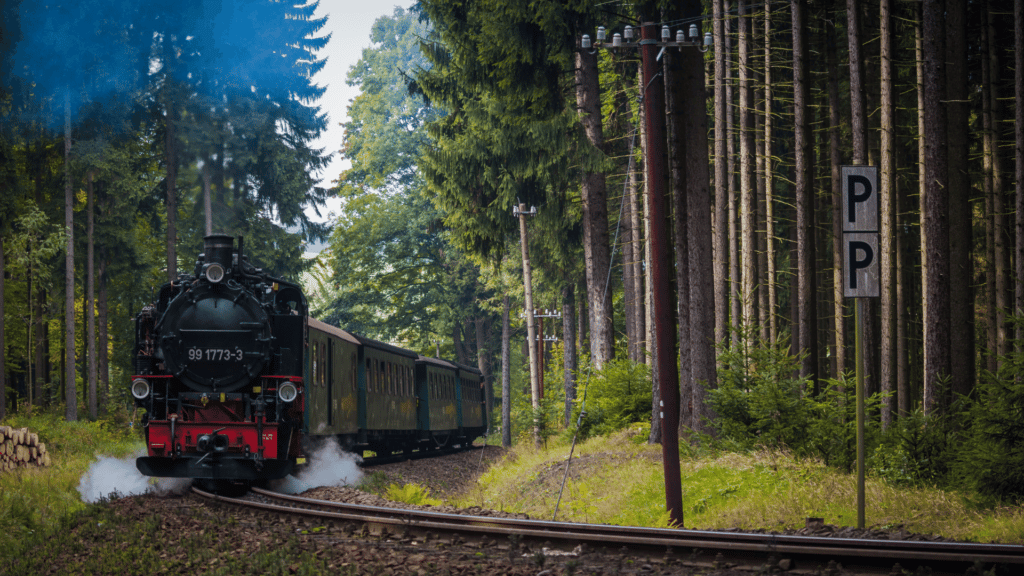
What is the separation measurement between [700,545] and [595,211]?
49.3 ft

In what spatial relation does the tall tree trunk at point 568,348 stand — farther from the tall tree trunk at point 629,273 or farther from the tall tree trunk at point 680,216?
the tall tree trunk at point 680,216

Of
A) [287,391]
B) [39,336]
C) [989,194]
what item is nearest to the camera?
[287,391]

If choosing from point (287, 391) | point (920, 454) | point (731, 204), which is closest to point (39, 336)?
point (287, 391)

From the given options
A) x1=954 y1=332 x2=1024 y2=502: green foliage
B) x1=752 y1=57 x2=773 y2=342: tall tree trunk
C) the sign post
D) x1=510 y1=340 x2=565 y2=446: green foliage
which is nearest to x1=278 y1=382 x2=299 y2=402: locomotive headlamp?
the sign post

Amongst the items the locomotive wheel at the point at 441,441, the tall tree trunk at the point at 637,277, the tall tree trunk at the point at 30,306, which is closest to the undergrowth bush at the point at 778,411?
the tall tree trunk at the point at 637,277

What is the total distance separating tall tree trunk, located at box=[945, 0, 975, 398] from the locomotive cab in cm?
942

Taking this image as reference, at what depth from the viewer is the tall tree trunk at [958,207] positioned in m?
12.9

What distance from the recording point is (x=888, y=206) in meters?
16.5

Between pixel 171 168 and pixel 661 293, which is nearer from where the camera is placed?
pixel 661 293

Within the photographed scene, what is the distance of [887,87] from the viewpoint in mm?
15945

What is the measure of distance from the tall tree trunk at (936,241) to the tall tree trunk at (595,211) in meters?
9.60

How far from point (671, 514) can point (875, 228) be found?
411 cm

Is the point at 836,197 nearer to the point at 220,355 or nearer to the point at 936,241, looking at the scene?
the point at 936,241

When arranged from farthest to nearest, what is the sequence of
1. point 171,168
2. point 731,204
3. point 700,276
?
point 171,168 → point 731,204 → point 700,276
